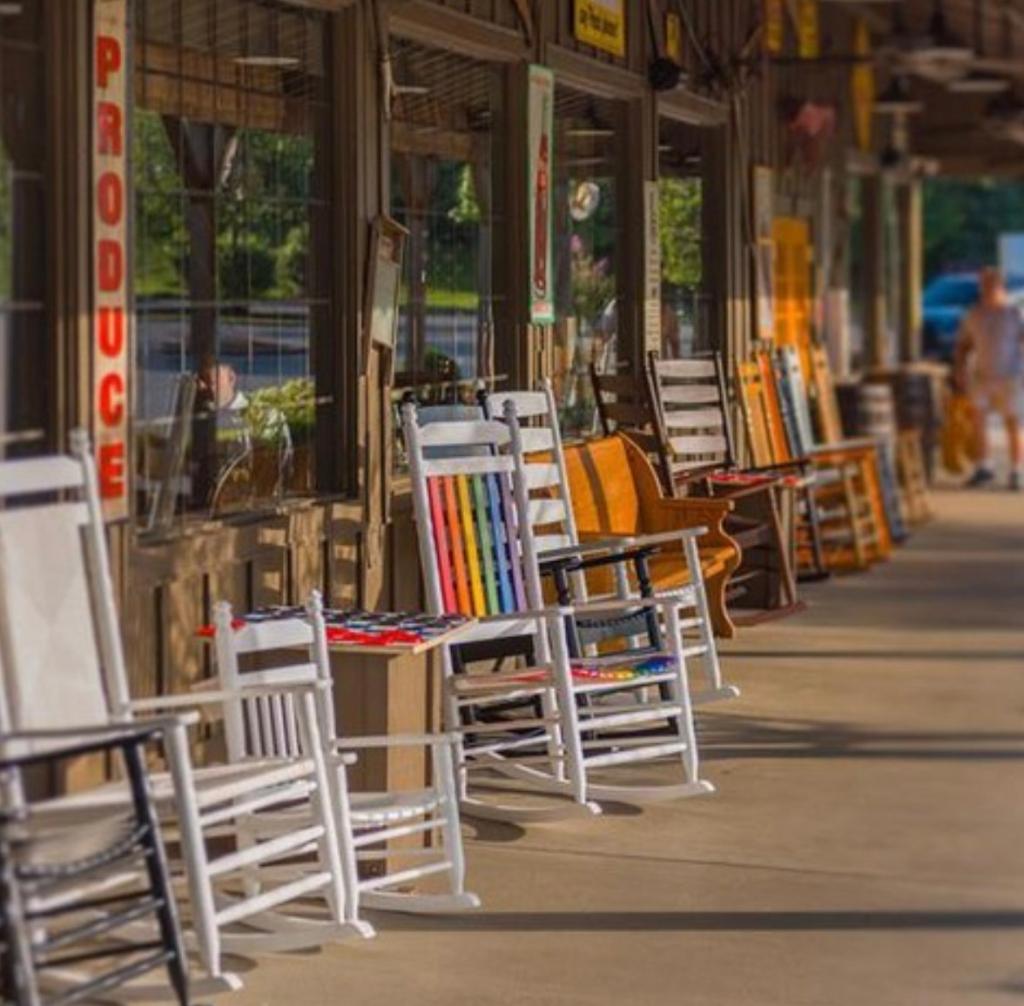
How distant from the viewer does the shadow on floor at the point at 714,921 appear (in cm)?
530

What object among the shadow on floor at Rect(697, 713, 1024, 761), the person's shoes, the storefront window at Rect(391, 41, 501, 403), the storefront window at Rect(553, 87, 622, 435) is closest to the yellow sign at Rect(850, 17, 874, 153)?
the person's shoes

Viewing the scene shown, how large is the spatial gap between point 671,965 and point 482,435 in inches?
77.5

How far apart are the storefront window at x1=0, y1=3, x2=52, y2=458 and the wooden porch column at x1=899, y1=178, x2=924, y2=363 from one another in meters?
14.2

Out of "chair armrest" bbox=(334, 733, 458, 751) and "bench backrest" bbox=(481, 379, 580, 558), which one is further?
Result: "bench backrest" bbox=(481, 379, 580, 558)

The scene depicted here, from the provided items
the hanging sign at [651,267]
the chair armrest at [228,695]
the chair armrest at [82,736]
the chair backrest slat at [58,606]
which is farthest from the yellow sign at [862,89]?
the chair armrest at [82,736]

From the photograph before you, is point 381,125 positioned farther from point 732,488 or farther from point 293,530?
point 732,488

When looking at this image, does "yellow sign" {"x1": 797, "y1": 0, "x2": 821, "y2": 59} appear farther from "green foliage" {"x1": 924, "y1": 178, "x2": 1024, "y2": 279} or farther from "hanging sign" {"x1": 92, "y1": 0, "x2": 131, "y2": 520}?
"green foliage" {"x1": 924, "y1": 178, "x2": 1024, "y2": 279}

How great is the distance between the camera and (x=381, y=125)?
22.7 feet

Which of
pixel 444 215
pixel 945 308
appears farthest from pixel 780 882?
pixel 945 308

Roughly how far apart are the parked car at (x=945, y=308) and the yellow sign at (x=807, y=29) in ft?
43.4

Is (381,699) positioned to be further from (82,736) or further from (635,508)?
(635,508)

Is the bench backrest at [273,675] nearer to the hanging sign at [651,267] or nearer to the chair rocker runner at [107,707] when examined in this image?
the chair rocker runner at [107,707]

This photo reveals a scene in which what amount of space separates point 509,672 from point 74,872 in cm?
265

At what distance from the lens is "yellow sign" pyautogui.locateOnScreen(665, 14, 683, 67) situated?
10.3 meters
